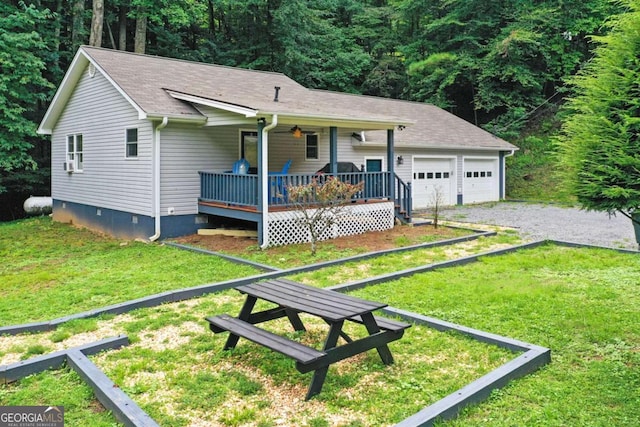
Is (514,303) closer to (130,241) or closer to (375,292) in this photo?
(375,292)

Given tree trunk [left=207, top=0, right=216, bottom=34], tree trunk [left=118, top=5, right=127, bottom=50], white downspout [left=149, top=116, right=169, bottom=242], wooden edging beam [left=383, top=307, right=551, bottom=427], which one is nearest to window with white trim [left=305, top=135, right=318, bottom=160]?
white downspout [left=149, top=116, right=169, bottom=242]

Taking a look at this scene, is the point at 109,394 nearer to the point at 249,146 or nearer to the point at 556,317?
the point at 556,317

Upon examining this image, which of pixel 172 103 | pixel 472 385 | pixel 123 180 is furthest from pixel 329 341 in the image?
pixel 123 180

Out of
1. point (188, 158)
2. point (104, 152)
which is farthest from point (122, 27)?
point (188, 158)

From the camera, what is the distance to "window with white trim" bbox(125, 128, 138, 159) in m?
11.7

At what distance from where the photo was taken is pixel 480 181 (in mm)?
20203

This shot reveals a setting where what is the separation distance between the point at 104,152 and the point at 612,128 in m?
12.4

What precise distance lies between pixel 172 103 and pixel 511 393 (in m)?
9.88

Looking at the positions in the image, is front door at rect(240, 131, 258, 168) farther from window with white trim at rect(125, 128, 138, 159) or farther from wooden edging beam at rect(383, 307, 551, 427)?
wooden edging beam at rect(383, 307, 551, 427)

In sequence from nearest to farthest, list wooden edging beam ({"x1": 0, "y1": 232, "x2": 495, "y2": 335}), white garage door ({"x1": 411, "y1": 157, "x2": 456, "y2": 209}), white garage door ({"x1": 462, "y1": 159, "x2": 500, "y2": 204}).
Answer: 1. wooden edging beam ({"x1": 0, "y1": 232, "x2": 495, "y2": 335})
2. white garage door ({"x1": 411, "y1": 157, "x2": 456, "y2": 209})
3. white garage door ({"x1": 462, "y1": 159, "x2": 500, "y2": 204})

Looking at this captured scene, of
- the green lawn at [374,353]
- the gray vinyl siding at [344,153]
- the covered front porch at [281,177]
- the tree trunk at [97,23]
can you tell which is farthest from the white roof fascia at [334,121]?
the tree trunk at [97,23]

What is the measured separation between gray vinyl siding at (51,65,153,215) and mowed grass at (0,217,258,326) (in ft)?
4.17

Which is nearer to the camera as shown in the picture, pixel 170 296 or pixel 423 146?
pixel 170 296

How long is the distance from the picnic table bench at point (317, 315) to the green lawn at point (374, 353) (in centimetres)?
25
